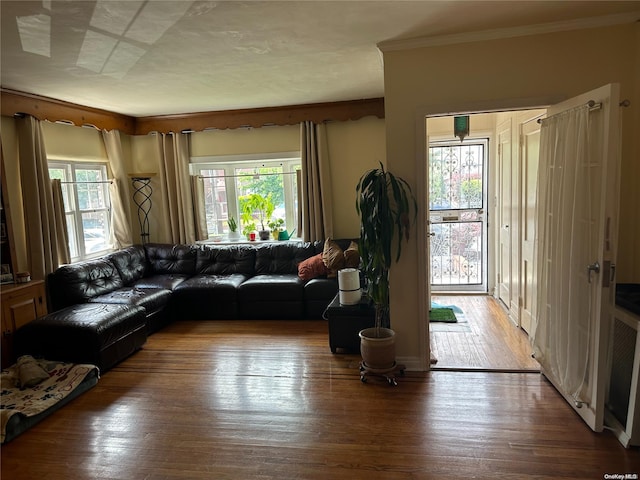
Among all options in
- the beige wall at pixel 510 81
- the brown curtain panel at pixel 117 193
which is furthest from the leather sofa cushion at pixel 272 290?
the brown curtain panel at pixel 117 193

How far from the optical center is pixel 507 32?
3.01 m

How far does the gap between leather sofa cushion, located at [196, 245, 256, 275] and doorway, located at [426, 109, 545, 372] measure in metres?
2.41

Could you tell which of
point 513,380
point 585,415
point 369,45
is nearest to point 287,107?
point 369,45

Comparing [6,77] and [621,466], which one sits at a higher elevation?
[6,77]

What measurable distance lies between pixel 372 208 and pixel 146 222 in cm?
419

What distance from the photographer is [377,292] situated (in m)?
3.42

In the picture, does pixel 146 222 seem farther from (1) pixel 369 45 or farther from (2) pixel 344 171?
(1) pixel 369 45

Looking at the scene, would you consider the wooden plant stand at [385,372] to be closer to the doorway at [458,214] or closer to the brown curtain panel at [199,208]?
the doorway at [458,214]

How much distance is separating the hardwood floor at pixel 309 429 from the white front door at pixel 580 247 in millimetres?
317

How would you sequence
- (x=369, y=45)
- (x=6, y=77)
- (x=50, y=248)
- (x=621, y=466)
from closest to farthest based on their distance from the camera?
1. (x=621, y=466)
2. (x=369, y=45)
3. (x=6, y=77)
4. (x=50, y=248)

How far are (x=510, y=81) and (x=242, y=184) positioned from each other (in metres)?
3.94

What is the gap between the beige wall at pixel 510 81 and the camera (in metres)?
2.93

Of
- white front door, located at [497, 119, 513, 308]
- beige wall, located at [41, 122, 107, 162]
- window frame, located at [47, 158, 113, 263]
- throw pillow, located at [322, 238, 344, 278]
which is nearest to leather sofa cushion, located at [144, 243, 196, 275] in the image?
window frame, located at [47, 158, 113, 263]

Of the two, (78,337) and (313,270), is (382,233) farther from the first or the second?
(78,337)
